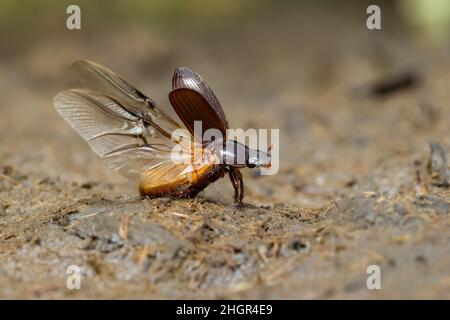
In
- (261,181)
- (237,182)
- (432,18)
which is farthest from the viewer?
(432,18)

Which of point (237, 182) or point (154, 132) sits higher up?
point (154, 132)

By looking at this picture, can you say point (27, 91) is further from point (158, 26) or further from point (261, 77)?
point (261, 77)

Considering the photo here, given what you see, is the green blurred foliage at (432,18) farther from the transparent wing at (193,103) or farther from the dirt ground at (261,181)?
the transparent wing at (193,103)

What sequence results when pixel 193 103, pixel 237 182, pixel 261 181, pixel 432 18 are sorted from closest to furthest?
1. pixel 193 103
2. pixel 237 182
3. pixel 261 181
4. pixel 432 18

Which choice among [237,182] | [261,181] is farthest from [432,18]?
[237,182]

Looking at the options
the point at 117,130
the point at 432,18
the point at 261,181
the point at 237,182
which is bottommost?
the point at 237,182

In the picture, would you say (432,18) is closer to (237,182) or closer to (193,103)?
(237,182)

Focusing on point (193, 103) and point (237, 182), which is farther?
point (237, 182)
